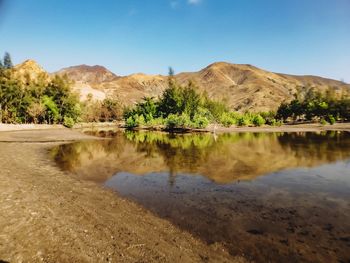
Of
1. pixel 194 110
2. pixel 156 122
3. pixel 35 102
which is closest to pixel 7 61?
pixel 35 102

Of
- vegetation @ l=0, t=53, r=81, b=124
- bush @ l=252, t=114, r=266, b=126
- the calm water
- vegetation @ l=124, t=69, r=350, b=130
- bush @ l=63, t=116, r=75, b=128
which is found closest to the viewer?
the calm water

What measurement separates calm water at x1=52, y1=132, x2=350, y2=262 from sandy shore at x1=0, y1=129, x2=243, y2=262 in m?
1.33

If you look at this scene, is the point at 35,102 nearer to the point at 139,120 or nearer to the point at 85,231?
the point at 139,120

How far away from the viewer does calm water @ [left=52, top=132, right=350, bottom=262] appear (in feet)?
36.8

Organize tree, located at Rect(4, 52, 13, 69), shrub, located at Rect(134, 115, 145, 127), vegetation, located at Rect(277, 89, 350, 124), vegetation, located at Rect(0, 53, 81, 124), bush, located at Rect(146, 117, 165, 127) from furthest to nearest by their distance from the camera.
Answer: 1. tree, located at Rect(4, 52, 13, 69)
2. vegetation, located at Rect(277, 89, 350, 124)
3. shrub, located at Rect(134, 115, 145, 127)
4. bush, located at Rect(146, 117, 165, 127)
5. vegetation, located at Rect(0, 53, 81, 124)

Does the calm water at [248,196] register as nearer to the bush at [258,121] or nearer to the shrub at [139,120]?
the shrub at [139,120]

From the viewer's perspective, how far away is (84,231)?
35.9 ft

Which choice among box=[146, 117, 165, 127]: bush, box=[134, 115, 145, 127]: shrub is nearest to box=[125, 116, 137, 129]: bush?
box=[134, 115, 145, 127]: shrub

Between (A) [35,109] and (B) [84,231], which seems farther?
(A) [35,109]

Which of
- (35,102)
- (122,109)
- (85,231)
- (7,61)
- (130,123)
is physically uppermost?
(7,61)

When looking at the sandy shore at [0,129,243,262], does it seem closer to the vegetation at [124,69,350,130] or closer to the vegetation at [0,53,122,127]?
the vegetation at [124,69,350,130]

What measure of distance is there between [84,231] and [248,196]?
10.9 m

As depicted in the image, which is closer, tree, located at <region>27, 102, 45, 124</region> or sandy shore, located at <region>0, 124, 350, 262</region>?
sandy shore, located at <region>0, 124, 350, 262</region>

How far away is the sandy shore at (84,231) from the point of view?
921cm
